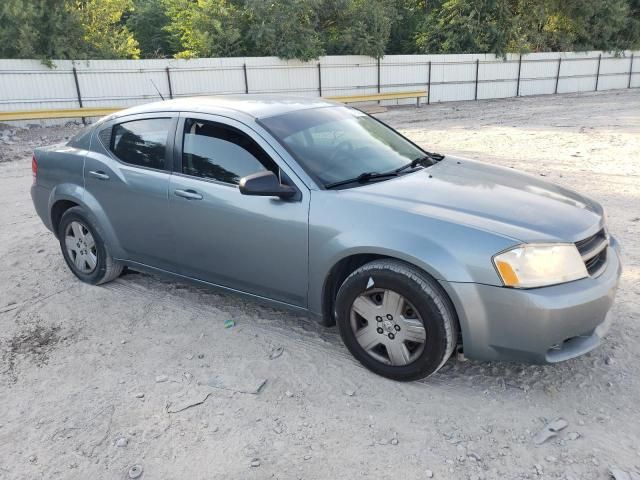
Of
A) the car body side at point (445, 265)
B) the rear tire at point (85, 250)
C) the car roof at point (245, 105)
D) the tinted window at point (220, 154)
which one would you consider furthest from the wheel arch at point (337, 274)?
the rear tire at point (85, 250)

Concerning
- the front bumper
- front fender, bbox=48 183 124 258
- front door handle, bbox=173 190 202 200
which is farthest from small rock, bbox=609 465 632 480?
front fender, bbox=48 183 124 258

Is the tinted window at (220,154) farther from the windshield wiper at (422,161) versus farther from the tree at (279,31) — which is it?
the tree at (279,31)

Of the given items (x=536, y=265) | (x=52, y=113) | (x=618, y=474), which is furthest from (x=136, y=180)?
(x=52, y=113)

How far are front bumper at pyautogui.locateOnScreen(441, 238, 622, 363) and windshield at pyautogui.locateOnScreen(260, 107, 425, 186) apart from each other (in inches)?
45.5

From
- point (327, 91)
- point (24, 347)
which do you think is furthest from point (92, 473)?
point (327, 91)

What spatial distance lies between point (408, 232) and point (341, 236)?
42 cm

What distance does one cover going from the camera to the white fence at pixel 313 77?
1719 cm

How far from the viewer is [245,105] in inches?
155

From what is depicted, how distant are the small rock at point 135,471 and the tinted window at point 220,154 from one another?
6.04ft

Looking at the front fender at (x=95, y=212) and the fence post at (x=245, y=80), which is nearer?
the front fender at (x=95, y=212)

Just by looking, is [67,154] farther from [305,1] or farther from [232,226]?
[305,1]

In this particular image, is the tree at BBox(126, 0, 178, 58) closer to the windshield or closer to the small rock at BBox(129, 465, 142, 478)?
the windshield

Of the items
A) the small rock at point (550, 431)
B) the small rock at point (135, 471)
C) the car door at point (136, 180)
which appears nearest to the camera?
the small rock at point (135, 471)

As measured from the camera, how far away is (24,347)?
3.84 metres
